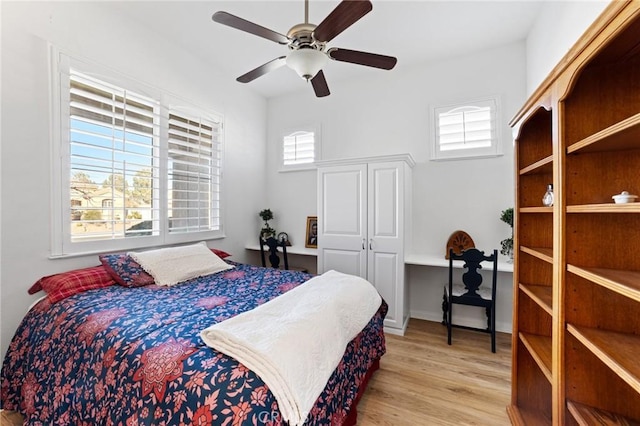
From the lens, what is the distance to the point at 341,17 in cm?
152

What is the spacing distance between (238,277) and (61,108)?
6.23ft

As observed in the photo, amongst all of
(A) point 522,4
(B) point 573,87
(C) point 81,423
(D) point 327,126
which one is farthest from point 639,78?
(D) point 327,126

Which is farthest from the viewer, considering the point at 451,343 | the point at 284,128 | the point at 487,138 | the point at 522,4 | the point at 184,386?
the point at 284,128

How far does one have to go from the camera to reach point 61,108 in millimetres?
2172

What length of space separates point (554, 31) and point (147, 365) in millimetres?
3521

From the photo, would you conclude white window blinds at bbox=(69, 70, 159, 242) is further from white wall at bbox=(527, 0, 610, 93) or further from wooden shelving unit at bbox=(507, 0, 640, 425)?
white wall at bbox=(527, 0, 610, 93)

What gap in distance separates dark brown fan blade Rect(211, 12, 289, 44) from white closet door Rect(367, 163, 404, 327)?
170 centimetres

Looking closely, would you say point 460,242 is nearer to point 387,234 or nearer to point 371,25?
point 387,234

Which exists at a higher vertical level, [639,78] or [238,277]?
[639,78]

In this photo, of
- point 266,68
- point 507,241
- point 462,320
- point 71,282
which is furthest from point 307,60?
point 462,320

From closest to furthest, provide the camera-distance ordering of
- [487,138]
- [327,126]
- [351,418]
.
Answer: [351,418] → [487,138] → [327,126]

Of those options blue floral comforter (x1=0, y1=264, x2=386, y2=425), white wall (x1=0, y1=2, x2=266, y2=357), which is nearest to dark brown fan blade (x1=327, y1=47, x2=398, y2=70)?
blue floral comforter (x1=0, y1=264, x2=386, y2=425)

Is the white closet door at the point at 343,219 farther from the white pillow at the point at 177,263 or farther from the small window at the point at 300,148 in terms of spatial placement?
the white pillow at the point at 177,263

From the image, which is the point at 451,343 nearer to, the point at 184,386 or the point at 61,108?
the point at 184,386
